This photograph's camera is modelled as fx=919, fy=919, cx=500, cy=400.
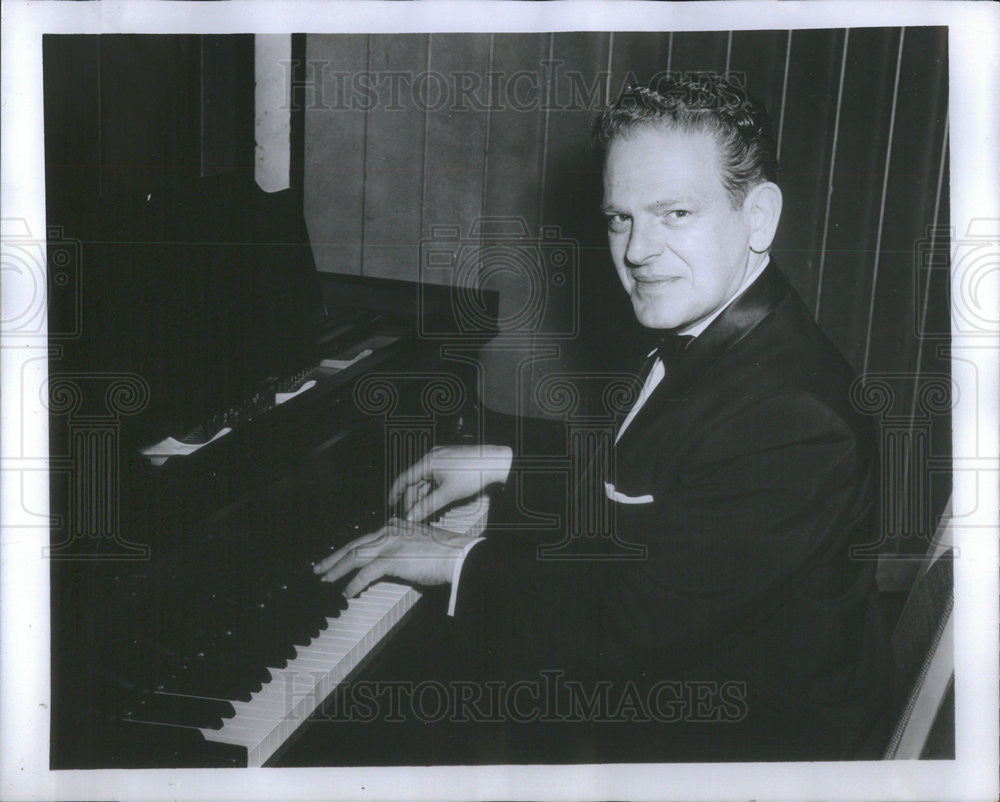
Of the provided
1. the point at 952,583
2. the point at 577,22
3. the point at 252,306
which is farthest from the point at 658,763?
the point at 577,22

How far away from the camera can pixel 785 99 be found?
1494 millimetres

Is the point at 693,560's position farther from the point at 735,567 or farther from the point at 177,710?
the point at 177,710

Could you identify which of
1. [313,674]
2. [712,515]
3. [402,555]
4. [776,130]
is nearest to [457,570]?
[402,555]

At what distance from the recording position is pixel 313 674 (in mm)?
1242

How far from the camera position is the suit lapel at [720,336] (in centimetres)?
138

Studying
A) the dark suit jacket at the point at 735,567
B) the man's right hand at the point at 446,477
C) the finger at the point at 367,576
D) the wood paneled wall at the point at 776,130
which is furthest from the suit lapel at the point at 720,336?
the finger at the point at 367,576

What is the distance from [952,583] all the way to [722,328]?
568 millimetres

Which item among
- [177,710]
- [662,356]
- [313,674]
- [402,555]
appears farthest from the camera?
[662,356]

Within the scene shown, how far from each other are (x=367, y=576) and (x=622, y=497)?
0.41 m

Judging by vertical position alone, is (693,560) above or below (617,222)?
below

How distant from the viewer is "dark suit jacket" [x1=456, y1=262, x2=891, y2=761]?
4.50ft

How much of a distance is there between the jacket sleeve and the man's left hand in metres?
0.04

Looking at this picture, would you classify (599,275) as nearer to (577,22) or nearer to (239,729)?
A: (577,22)

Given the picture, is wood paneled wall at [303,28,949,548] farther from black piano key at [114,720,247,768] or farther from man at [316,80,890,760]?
black piano key at [114,720,247,768]
